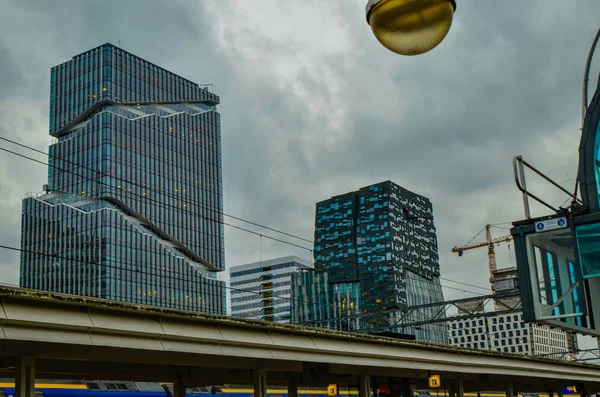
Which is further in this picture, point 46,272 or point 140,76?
point 140,76

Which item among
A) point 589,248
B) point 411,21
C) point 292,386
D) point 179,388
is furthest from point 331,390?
point 411,21

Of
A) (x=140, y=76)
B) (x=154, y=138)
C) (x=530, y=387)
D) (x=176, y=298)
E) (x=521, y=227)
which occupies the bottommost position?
(x=530, y=387)

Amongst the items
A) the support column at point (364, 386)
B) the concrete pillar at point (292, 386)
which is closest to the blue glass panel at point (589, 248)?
the support column at point (364, 386)

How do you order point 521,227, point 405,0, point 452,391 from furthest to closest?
point 452,391 < point 521,227 < point 405,0

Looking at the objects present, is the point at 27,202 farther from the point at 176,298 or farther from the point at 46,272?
the point at 176,298

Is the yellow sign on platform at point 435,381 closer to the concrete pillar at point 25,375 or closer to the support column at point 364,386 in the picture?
the support column at point 364,386

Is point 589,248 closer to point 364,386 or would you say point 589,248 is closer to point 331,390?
point 364,386

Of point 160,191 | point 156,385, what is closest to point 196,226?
point 160,191

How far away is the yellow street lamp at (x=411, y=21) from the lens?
627cm

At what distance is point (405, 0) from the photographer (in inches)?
244

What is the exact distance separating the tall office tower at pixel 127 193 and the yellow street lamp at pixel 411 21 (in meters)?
130

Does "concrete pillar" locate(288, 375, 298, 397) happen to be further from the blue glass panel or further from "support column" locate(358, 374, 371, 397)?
the blue glass panel

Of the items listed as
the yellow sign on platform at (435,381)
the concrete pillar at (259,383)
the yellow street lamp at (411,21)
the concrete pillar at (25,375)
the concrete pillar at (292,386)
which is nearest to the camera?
the yellow street lamp at (411,21)

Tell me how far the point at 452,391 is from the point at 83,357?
3242cm
